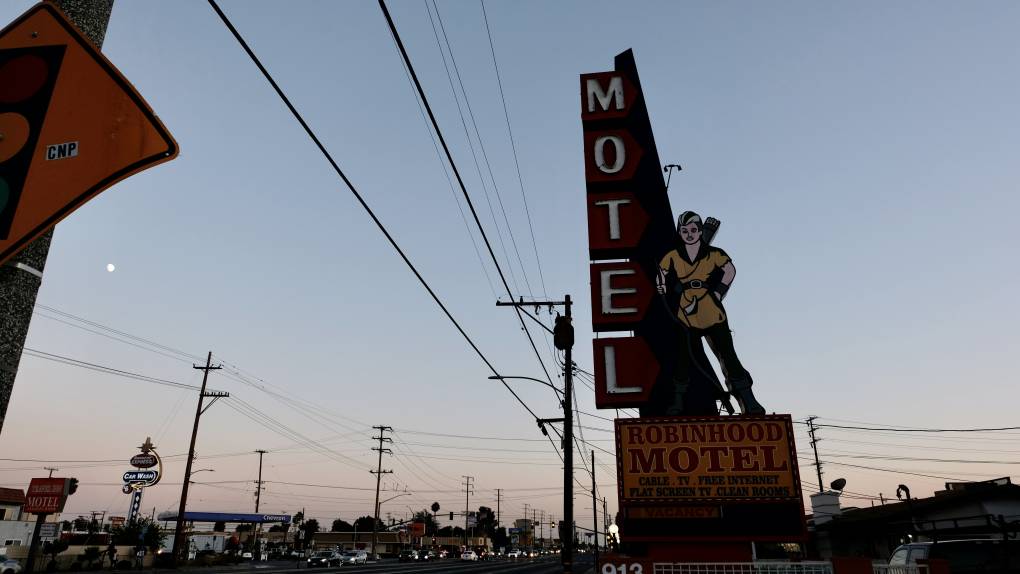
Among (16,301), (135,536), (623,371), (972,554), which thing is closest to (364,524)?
(135,536)

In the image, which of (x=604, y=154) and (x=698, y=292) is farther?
(x=604, y=154)

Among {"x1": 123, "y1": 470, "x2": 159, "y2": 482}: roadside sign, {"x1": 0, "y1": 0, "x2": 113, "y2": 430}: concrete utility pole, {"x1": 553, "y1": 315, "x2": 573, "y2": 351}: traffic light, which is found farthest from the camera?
{"x1": 123, "y1": 470, "x2": 159, "y2": 482}: roadside sign

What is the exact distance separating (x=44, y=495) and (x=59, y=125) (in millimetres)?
47726

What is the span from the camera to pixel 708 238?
81.4 ft

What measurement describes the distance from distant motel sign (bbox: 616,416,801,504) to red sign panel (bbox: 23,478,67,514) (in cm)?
3504

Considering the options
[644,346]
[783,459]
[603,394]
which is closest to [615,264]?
[644,346]

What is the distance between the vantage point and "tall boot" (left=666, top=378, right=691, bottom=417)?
22531mm

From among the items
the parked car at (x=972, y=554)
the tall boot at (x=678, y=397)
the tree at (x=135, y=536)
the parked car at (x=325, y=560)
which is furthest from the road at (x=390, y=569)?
the parked car at (x=972, y=554)

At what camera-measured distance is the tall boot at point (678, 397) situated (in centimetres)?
2253

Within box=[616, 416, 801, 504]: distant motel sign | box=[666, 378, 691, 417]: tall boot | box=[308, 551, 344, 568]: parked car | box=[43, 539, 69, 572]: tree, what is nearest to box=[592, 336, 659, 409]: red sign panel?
box=[666, 378, 691, 417]: tall boot

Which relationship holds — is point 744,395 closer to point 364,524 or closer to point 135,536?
point 135,536

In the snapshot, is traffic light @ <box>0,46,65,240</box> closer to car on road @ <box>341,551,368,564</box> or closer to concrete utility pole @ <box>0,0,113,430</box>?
concrete utility pole @ <box>0,0,113,430</box>

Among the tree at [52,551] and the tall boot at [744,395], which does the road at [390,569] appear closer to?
the tree at [52,551]

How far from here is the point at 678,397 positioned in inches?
897
